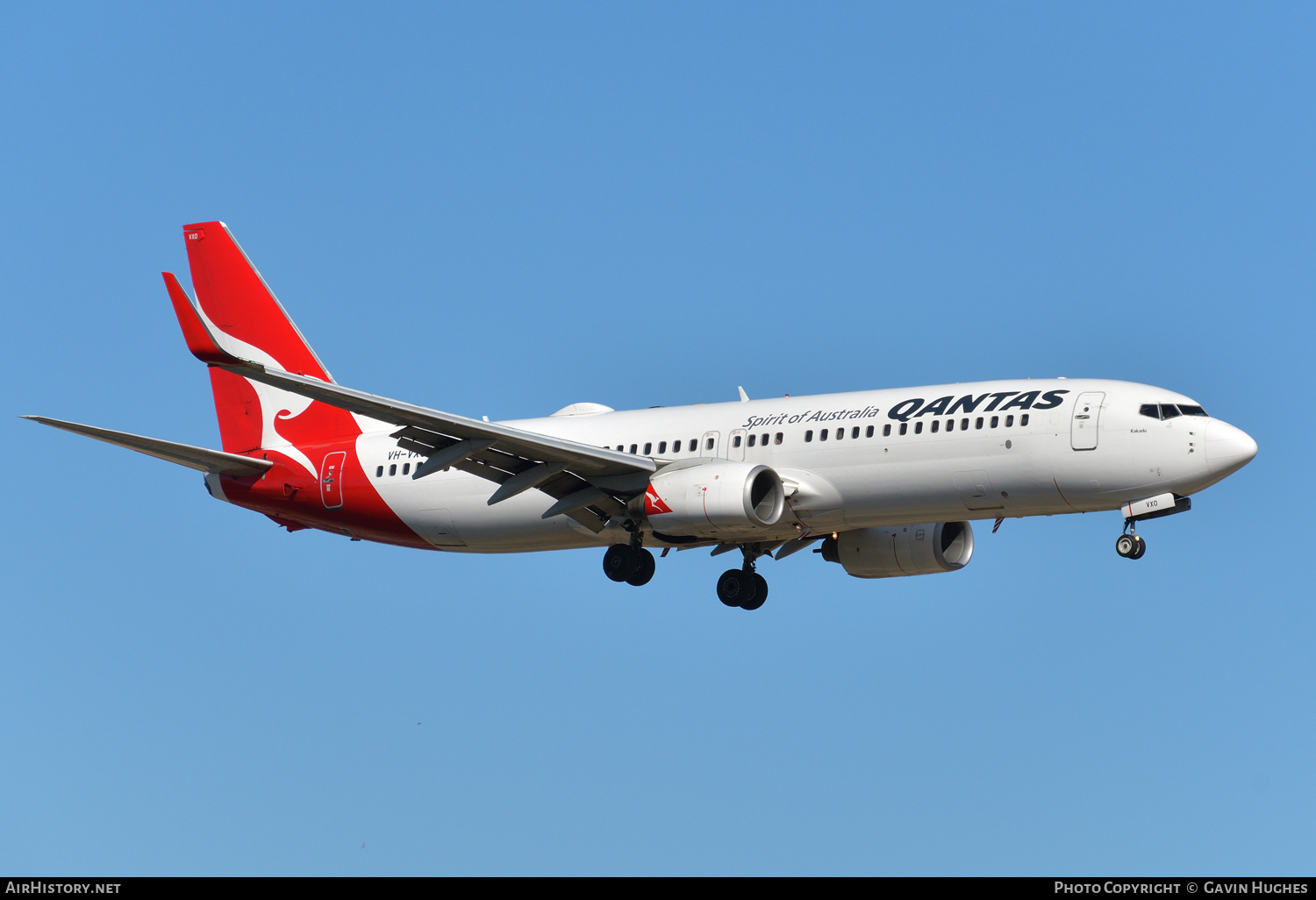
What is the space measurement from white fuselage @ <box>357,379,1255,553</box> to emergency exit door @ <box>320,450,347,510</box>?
5.46m

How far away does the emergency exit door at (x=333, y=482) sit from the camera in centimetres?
4731

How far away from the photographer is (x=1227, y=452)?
38.0m

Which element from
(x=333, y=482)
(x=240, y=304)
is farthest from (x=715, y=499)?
(x=240, y=304)

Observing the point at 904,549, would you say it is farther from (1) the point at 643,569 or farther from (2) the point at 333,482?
(2) the point at 333,482

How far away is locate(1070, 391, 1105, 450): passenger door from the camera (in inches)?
1523

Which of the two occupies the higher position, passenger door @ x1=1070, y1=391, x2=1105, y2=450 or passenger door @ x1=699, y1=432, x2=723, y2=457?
passenger door @ x1=699, y1=432, x2=723, y2=457

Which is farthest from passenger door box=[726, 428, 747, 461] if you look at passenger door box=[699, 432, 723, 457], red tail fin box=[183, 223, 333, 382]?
red tail fin box=[183, 223, 333, 382]

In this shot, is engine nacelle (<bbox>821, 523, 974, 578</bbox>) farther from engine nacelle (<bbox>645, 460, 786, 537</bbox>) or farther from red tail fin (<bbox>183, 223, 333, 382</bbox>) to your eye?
red tail fin (<bbox>183, 223, 333, 382</bbox>)

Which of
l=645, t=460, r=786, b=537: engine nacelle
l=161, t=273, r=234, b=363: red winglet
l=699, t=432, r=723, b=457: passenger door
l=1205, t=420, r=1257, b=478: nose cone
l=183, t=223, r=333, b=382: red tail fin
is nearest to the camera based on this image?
l=161, t=273, r=234, b=363: red winglet

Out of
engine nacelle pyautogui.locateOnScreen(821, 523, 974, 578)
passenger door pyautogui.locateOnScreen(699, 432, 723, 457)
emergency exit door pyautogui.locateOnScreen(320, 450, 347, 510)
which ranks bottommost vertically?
engine nacelle pyautogui.locateOnScreen(821, 523, 974, 578)

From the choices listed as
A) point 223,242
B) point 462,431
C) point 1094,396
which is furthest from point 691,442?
point 223,242

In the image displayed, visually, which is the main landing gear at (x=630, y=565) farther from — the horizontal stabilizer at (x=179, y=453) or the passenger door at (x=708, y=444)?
the horizontal stabilizer at (x=179, y=453)
